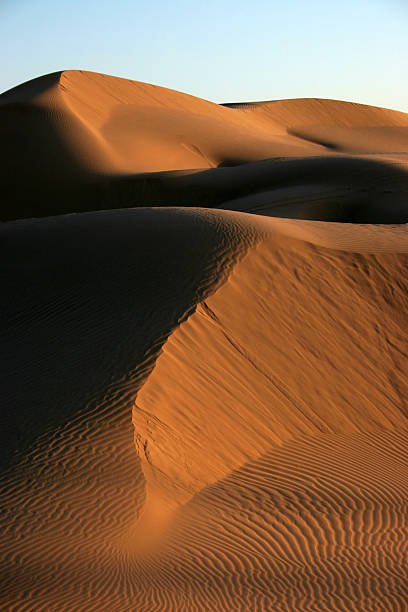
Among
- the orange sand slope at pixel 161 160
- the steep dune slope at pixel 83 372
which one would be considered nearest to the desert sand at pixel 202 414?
the steep dune slope at pixel 83 372

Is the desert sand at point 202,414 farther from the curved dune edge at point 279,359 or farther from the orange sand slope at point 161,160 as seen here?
the orange sand slope at point 161,160

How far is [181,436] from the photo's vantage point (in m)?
8.55

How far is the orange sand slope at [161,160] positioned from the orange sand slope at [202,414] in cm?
726

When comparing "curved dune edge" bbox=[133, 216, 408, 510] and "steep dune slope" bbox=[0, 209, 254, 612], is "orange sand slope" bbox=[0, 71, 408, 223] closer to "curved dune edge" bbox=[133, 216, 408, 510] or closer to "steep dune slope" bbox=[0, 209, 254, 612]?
"curved dune edge" bbox=[133, 216, 408, 510]

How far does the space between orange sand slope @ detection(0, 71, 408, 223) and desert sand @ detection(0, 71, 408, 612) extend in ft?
19.5

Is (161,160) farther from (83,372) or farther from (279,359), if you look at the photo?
(83,372)

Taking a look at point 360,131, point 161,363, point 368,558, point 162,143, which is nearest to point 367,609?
point 368,558

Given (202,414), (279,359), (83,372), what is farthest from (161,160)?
(202,414)

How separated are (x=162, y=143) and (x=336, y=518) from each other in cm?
2678

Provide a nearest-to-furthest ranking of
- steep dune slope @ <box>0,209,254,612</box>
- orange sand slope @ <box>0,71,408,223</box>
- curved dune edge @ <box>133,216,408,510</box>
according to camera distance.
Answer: steep dune slope @ <box>0,209,254,612</box>, curved dune edge @ <box>133,216,408,510</box>, orange sand slope @ <box>0,71,408,223</box>

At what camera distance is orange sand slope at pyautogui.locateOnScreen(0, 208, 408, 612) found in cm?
646

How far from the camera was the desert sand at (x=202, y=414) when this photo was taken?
645cm

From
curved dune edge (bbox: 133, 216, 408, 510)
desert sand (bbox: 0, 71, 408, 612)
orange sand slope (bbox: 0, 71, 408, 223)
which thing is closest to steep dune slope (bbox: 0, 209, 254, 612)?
desert sand (bbox: 0, 71, 408, 612)

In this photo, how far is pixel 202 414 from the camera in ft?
29.9
